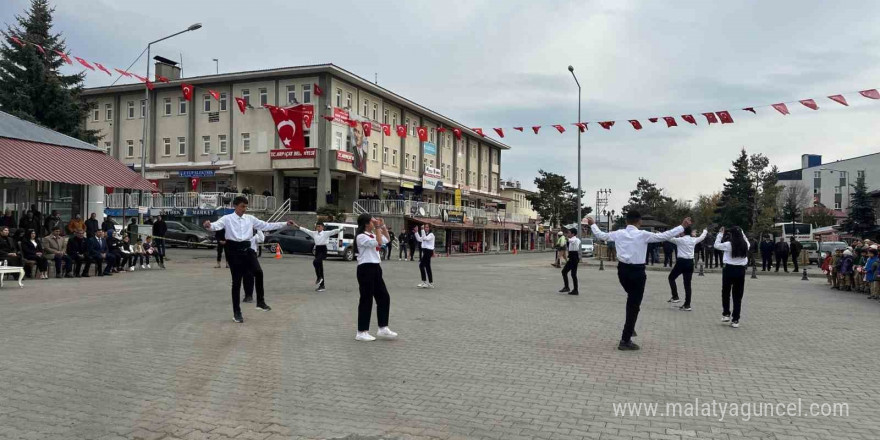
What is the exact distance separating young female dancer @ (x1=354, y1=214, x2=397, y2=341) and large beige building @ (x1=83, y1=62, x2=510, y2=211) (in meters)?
32.9

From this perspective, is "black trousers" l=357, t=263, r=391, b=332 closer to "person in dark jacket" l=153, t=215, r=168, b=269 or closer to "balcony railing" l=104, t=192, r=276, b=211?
"person in dark jacket" l=153, t=215, r=168, b=269

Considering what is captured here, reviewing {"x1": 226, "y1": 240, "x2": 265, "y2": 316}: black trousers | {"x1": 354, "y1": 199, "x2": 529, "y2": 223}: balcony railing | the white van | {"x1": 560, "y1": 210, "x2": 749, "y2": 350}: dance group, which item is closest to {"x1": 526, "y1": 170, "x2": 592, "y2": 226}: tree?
{"x1": 354, "y1": 199, "x2": 529, "y2": 223}: balcony railing

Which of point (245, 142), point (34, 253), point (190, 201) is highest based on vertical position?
point (245, 142)

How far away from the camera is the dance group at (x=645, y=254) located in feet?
26.1

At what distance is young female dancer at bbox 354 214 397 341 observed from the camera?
8.20 meters

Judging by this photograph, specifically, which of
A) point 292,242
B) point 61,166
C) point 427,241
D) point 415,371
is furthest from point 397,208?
point 415,371

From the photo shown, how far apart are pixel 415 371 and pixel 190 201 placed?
36246 millimetres

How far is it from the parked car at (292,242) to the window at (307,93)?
462 inches

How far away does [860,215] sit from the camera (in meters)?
53.1

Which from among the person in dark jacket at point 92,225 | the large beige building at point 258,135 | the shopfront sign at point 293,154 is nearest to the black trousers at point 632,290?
the person in dark jacket at point 92,225

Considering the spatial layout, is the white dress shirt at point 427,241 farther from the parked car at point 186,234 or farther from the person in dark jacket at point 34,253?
the parked car at point 186,234

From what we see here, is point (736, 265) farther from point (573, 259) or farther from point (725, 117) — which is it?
point (725, 117)

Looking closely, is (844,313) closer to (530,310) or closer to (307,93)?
(530,310)

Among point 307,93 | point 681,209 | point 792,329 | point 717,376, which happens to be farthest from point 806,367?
point 681,209
